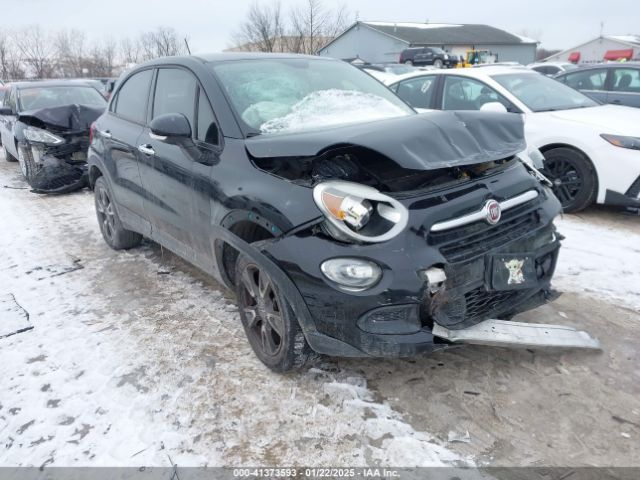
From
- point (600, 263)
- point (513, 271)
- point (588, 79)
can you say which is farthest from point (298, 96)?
point (588, 79)

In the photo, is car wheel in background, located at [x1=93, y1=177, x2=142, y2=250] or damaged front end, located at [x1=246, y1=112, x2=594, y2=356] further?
car wheel in background, located at [x1=93, y1=177, x2=142, y2=250]

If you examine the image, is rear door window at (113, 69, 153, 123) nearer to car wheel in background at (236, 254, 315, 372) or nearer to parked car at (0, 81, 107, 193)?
car wheel in background at (236, 254, 315, 372)

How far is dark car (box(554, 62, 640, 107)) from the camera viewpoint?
8.04 meters

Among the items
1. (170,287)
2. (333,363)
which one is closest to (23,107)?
(170,287)

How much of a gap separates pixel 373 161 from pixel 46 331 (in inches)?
105

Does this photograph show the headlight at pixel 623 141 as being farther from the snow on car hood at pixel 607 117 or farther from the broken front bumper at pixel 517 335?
the broken front bumper at pixel 517 335

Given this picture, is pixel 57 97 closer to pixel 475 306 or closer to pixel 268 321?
pixel 268 321

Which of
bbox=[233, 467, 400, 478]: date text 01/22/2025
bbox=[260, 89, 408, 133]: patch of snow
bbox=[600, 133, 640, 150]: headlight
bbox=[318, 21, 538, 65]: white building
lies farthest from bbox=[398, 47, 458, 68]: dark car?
bbox=[233, 467, 400, 478]: date text 01/22/2025

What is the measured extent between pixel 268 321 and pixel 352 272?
0.77 meters

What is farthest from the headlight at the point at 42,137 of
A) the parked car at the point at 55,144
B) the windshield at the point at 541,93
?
the windshield at the point at 541,93

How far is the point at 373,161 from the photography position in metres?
2.50

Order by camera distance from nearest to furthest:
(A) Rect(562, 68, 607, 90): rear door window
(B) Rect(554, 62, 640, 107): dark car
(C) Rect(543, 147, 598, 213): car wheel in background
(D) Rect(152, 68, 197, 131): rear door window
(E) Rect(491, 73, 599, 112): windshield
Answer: (D) Rect(152, 68, 197, 131): rear door window
(C) Rect(543, 147, 598, 213): car wheel in background
(E) Rect(491, 73, 599, 112): windshield
(B) Rect(554, 62, 640, 107): dark car
(A) Rect(562, 68, 607, 90): rear door window

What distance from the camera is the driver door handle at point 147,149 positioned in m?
3.79

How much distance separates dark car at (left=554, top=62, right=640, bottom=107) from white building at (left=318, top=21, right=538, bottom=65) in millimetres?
40927
